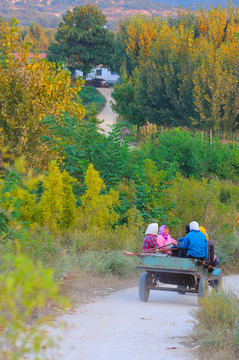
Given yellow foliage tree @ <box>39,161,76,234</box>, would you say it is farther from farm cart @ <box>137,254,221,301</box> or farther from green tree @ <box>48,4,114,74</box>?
green tree @ <box>48,4,114,74</box>

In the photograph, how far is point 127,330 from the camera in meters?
8.40

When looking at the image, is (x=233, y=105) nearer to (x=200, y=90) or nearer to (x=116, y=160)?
(x=200, y=90)

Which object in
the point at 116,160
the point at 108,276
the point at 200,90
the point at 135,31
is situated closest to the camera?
the point at 108,276

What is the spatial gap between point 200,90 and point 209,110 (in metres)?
1.35

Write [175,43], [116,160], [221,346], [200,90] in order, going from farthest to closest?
[175,43]
[200,90]
[116,160]
[221,346]

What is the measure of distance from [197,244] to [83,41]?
67471 mm

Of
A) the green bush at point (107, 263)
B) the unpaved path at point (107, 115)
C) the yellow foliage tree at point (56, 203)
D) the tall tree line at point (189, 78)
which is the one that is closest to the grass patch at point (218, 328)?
the green bush at point (107, 263)

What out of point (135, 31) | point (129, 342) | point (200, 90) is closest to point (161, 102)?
point (200, 90)

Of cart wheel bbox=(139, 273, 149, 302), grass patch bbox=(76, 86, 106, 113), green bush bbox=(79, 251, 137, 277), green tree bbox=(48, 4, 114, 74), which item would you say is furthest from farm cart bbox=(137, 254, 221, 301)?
green tree bbox=(48, 4, 114, 74)

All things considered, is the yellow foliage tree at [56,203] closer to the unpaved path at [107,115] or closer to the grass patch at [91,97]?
the unpaved path at [107,115]

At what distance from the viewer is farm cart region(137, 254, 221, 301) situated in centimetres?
1077

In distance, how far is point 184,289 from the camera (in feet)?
36.9

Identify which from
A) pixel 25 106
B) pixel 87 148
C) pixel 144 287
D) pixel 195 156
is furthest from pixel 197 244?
pixel 195 156

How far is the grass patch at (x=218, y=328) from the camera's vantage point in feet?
22.9
